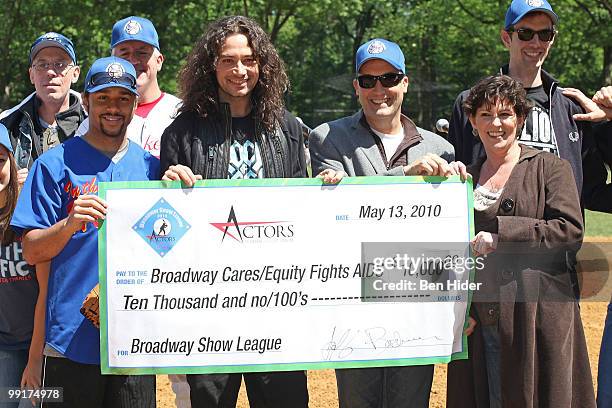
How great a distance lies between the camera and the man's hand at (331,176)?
4.36m

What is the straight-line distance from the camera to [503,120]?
441cm

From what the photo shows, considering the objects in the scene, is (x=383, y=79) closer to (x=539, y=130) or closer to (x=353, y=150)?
(x=353, y=150)

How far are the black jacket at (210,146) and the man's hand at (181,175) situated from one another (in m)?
0.09

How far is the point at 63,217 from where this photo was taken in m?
4.17

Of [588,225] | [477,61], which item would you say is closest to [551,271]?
[588,225]

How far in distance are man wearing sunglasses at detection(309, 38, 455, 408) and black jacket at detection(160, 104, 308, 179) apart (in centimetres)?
26

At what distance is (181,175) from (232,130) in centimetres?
40

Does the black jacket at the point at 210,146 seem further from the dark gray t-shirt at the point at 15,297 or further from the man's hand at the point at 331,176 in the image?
the dark gray t-shirt at the point at 15,297

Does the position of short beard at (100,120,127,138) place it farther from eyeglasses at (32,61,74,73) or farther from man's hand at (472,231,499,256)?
man's hand at (472,231,499,256)

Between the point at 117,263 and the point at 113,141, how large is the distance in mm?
636

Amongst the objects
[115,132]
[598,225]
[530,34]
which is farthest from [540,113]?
[598,225]

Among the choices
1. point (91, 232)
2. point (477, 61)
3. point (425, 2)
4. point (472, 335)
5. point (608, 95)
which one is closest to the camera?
point (91, 232)

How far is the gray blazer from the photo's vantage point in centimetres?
456

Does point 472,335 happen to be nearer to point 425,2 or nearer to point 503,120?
point 503,120
